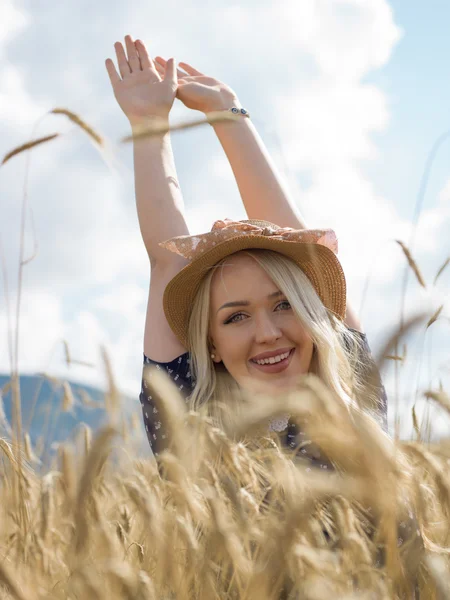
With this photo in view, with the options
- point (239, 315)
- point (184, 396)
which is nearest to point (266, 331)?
point (239, 315)

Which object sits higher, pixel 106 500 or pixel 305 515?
pixel 305 515

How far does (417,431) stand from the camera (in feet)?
6.76

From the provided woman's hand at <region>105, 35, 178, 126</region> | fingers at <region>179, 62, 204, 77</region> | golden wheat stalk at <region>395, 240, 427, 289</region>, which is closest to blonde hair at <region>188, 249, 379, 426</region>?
golden wheat stalk at <region>395, 240, 427, 289</region>

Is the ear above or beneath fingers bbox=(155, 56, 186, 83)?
beneath

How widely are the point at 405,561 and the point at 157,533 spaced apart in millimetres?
373

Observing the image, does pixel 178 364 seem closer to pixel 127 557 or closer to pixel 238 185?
pixel 238 185

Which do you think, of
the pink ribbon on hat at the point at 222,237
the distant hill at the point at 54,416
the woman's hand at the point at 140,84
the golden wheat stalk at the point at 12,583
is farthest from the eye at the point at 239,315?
the golden wheat stalk at the point at 12,583

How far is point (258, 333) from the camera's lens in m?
2.38

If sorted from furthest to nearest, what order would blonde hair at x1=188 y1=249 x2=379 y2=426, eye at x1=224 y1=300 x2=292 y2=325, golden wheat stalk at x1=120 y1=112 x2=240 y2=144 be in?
eye at x1=224 y1=300 x2=292 y2=325
blonde hair at x1=188 y1=249 x2=379 y2=426
golden wheat stalk at x1=120 y1=112 x2=240 y2=144

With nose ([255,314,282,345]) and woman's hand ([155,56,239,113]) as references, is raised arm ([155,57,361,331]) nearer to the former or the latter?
woman's hand ([155,56,239,113])

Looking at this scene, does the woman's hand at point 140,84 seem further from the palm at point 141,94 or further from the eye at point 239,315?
the eye at point 239,315

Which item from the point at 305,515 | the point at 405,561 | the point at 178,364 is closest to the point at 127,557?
the point at 405,561

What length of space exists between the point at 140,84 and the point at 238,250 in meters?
0.85

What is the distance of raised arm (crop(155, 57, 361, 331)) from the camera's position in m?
3.05
